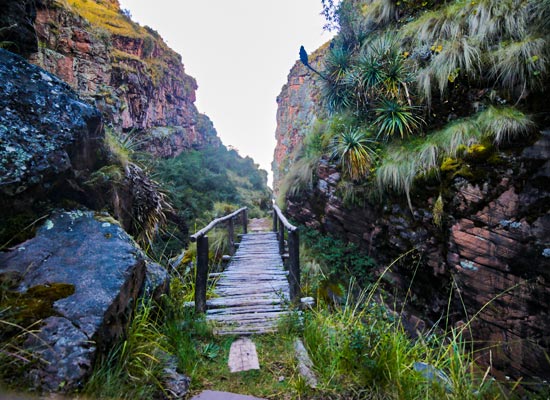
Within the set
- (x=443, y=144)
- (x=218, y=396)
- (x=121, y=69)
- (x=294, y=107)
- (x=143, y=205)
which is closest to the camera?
(x=218, y=396)

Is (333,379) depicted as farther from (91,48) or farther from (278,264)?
(91,48)

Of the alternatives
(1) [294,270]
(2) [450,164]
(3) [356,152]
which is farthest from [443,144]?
(1) [294,270]

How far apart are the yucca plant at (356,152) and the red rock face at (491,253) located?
3.10 feet


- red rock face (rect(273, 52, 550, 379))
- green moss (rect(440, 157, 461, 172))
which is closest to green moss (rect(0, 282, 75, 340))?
red rock face (rect(273, 52, 550, 379))

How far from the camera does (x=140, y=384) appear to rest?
1.72 meters

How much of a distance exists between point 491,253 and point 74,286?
4985mm

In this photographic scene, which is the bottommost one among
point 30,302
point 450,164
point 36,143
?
point 30,302

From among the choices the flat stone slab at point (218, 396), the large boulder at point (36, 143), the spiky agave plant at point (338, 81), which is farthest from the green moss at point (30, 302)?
the spiky agave plant at point (338, 81)

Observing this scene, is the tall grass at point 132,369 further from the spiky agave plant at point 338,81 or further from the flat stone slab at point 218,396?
the spiky agave plant at point 338,81

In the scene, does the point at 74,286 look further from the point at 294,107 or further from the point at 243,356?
the point at 294,107

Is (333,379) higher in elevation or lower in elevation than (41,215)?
lower

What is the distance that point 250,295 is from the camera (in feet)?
14.1

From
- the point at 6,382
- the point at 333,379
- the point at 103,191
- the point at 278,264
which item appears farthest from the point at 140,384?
the point at 278,264

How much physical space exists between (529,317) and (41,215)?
18.5ft
